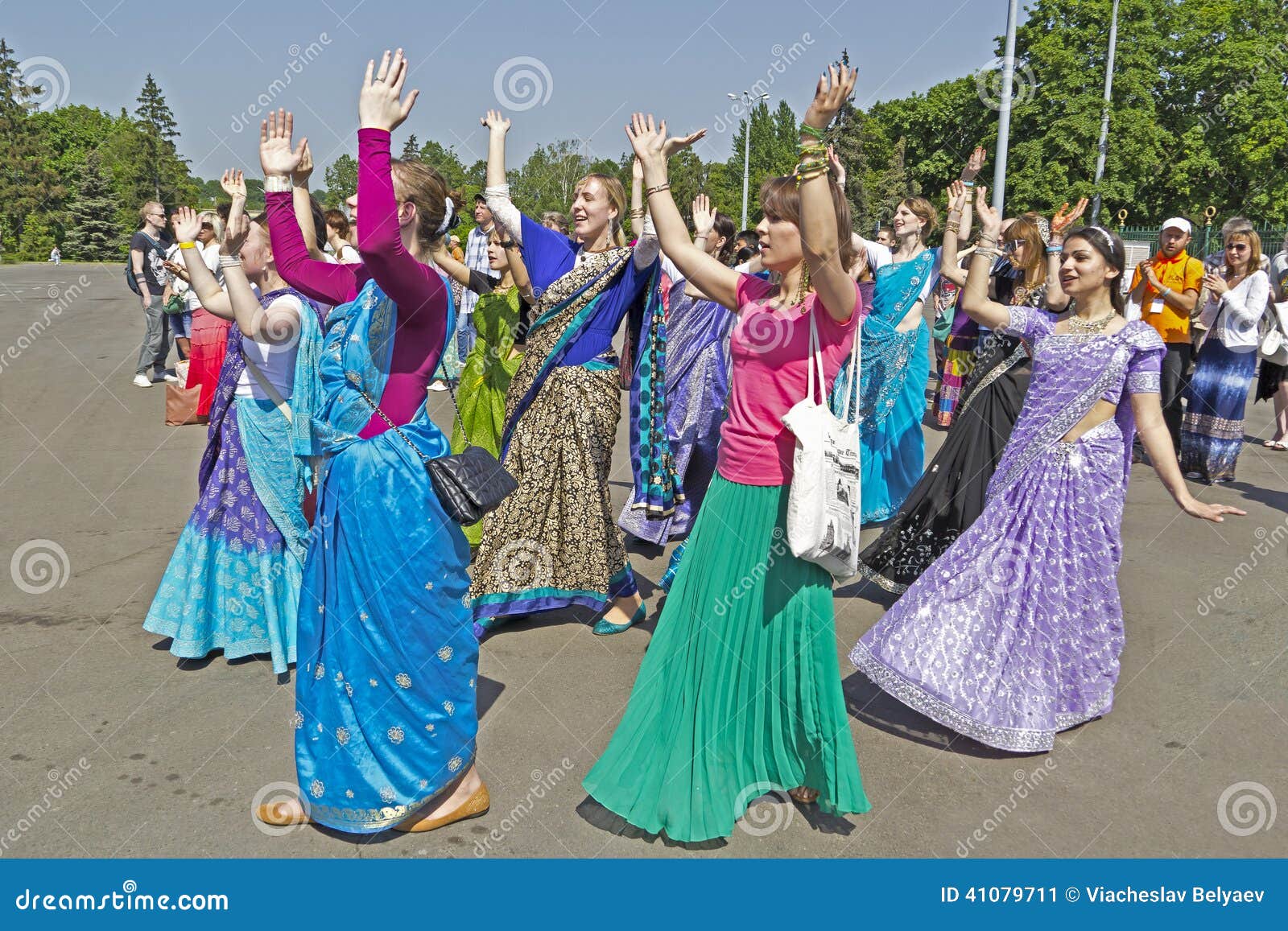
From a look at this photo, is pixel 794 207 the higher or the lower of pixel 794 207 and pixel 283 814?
the higher

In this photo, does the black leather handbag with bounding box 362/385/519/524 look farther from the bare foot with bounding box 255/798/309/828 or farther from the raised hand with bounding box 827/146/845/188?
the raised hand with bounding box 827/146/845/188

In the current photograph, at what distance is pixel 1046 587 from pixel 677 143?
7.01 ft

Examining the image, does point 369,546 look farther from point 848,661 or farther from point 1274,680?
point 1274,680

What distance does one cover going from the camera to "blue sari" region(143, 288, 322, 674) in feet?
14.0

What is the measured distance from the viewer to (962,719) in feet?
12.4

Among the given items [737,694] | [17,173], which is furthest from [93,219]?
[737,694]

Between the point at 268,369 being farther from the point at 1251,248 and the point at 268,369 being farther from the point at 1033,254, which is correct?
the point at 1251,248

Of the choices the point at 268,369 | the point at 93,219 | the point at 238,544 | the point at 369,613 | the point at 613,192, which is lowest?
the point at 238,544

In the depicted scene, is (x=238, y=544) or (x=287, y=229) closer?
(x=287, y=229)

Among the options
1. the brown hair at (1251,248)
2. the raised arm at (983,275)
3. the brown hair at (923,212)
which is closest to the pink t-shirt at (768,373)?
the raised arm at (983,275)

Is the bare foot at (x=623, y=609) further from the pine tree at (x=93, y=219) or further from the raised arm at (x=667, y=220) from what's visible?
the pine tree at (x=93, y=219)

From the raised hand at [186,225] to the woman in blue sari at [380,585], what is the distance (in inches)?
53.6

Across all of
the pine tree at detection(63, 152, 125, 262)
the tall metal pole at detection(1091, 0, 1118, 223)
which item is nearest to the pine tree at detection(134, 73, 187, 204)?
the pine tree at detection(63, 152, 125, 262)

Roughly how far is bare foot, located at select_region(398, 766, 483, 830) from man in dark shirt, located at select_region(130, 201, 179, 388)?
10167 mm
